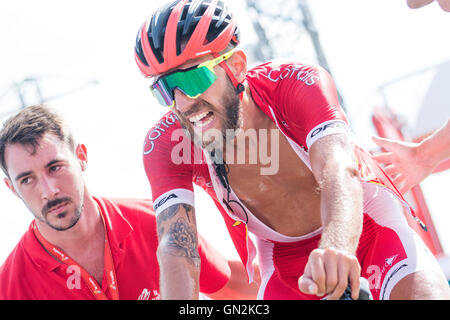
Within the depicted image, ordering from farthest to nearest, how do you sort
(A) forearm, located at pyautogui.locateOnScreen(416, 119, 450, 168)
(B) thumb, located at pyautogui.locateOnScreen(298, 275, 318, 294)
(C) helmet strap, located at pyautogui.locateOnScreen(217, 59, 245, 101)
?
(A) forearm, located at pyautogui.locateOnScreen(416, 119, 450, 168) < (C) helmet strap, located at pyautogui.locateOnScreen(217, 59, 245, 101) < (B) thumb, located at pyautogui.locateOnScreen(298, 275, 318, 294)

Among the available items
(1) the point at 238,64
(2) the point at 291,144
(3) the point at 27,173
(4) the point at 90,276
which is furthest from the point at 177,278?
(3) the point at 27,173

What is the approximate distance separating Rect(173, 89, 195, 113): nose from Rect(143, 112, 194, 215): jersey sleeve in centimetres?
25

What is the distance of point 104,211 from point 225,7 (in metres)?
1.82

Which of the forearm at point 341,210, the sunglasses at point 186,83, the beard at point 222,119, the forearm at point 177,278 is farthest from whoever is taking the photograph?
the beard at point 222,119

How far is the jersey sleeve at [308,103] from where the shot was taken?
258cm

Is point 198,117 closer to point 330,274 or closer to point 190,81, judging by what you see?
point 190,81

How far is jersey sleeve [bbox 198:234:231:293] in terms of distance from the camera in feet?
13.1

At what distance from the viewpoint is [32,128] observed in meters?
3.89

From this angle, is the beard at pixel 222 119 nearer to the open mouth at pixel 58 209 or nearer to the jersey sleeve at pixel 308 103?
the jersey sleeve at pixel 308 103

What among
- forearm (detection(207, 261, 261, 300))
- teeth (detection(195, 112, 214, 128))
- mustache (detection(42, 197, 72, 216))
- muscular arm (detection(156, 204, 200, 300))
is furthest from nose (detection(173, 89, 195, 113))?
forearm (detection(207, 261, 261, 300))

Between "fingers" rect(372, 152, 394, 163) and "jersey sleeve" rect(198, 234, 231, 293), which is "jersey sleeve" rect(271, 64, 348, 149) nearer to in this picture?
"fingers" rect(372, 152, 394, 163)

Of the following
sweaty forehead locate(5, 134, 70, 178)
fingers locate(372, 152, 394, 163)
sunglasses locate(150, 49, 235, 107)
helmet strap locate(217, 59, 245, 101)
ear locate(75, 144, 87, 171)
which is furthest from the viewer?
ear locate(75, 144, 87, 171)

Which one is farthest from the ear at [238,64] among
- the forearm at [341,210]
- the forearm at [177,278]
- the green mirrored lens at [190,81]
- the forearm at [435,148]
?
the forearm at [435,148]

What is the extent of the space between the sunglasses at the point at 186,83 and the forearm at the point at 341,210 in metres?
0.82
